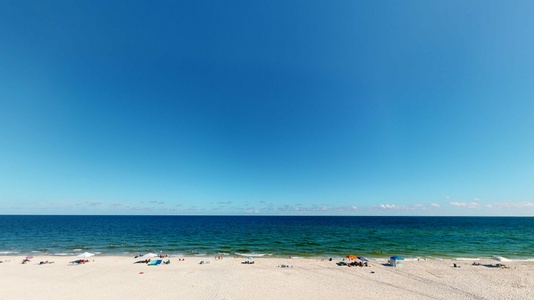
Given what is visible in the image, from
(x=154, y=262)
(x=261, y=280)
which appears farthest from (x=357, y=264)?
(x=154, y=262)

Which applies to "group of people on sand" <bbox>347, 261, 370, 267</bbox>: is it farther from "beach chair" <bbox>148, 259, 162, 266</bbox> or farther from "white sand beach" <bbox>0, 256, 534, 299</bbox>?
"beach chair" <bbox>148, 259, 162, 266</bbox>

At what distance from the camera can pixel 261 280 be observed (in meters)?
25.7

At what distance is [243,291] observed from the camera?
2208cm

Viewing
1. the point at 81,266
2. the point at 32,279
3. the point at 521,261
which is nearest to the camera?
the point at 32,279

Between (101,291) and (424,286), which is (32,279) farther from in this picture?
(424,286)

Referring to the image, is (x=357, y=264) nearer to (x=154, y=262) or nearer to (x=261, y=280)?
(x=261, y=280)

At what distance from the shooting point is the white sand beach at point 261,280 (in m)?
21.5

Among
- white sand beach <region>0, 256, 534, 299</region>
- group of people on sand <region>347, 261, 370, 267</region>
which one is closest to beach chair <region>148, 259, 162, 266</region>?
white sand beach <region>0, 256, 534, 299</region>

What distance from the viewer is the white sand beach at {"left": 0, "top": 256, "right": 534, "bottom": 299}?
21.5 metres

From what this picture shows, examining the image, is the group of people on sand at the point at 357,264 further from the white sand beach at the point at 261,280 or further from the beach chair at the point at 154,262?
the beach chair at the point at 154,262

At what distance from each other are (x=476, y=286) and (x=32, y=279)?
50044 mm

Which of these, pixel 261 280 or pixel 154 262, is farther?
pixel 154 262

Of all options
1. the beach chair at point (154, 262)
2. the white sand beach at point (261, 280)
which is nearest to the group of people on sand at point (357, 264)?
the white sand beach at point (261, 280)

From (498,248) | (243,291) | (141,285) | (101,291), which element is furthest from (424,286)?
(498,248)
